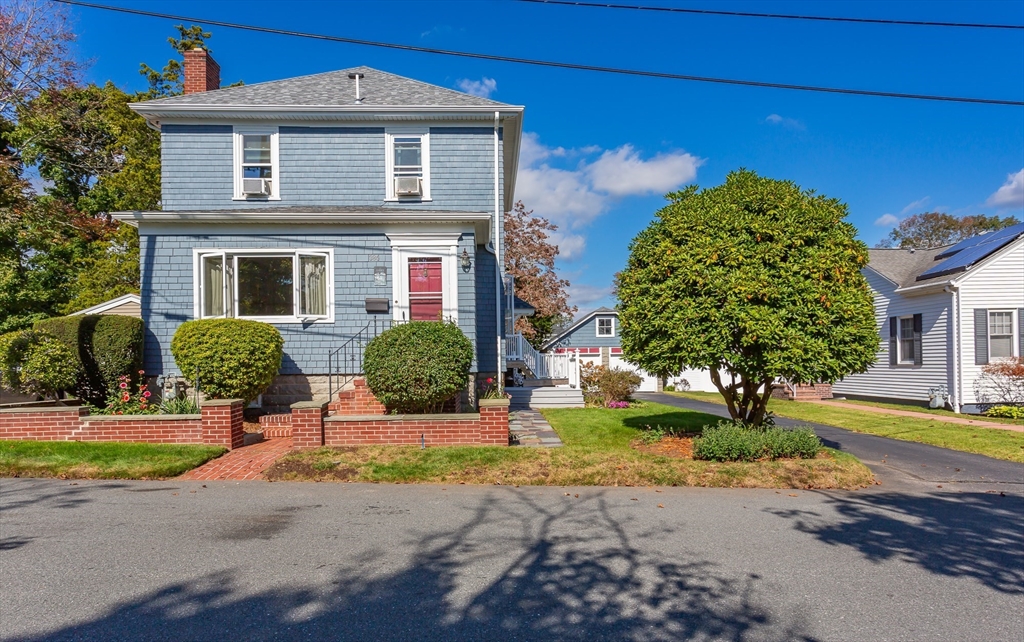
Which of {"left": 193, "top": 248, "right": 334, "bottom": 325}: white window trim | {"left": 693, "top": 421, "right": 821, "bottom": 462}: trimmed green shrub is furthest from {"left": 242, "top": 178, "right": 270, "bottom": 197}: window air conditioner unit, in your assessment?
{"left": 693, "top": 421, "right": 821, "bottom": 462}: trimmed green shrub

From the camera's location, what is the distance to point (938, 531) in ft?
20.4

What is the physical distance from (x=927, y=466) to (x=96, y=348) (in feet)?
47.3

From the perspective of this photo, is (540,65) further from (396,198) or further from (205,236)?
(205,236)

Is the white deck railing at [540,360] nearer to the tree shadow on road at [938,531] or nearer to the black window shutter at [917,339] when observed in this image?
the tree shadow on road at [938,531]

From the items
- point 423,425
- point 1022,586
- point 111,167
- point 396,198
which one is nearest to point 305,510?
point 423,425

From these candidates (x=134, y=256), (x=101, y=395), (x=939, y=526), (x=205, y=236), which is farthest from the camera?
(x=134, y=256)

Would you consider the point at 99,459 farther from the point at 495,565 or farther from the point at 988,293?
the point at 988,293

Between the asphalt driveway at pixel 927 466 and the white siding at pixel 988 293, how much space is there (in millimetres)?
7378

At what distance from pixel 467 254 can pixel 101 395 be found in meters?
7.36

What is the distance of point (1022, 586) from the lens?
479 cm

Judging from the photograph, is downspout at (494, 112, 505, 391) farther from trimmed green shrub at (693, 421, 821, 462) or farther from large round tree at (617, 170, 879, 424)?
trimmed green shrub at (693, 421, 821, 462)

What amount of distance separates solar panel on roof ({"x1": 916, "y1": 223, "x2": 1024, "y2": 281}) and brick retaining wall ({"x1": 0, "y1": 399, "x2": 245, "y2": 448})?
795 inches

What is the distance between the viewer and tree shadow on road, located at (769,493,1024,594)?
521 cm

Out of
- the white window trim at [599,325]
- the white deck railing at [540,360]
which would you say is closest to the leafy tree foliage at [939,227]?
the white window trim at [599,325]
